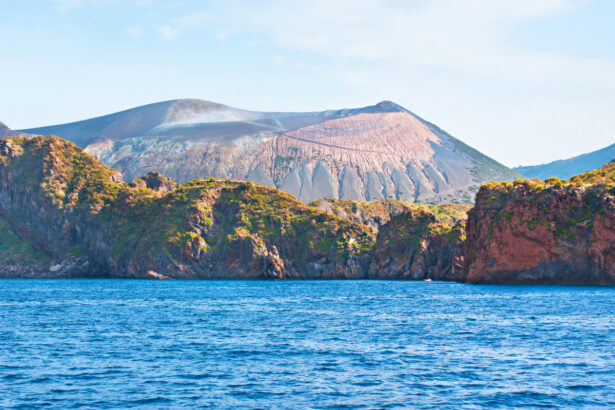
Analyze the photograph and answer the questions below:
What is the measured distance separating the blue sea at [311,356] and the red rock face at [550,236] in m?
39.9

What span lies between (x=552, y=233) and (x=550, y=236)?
2.25 ft

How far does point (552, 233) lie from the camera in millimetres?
137000

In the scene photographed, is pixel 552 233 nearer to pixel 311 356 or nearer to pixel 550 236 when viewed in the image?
pixel 550 236

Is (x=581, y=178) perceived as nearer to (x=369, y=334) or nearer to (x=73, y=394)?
(x=369, y=334)

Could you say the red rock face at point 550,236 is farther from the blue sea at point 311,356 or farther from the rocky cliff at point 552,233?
the blue sea at point 311,356

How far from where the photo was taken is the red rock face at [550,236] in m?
132

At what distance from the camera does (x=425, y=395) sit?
40.7 m

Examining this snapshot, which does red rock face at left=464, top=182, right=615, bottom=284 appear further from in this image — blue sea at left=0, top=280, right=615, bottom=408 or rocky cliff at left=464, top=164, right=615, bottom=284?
blue sea at left=0, top=280, right=615, bottom=408

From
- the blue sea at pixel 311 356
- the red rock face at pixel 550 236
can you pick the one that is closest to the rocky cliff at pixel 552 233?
the red rock face at pixel 550 236

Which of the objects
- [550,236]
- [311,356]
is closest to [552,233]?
[550,236]

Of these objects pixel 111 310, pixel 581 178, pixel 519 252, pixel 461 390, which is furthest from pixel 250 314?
pixel 581 178

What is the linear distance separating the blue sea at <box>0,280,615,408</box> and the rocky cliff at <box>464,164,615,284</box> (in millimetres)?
39969

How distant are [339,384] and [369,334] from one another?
75.6 ft

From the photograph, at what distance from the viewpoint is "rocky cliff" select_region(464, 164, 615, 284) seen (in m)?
132
